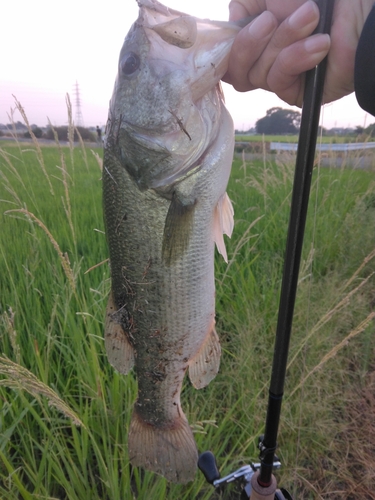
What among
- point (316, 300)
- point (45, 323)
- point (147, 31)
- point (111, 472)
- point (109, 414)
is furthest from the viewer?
point (316, 300)

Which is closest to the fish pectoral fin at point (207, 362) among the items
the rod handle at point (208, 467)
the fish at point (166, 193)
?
the fish at point (166, 193)

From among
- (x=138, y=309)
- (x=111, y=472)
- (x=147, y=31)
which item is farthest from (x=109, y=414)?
(x=147, y=31)

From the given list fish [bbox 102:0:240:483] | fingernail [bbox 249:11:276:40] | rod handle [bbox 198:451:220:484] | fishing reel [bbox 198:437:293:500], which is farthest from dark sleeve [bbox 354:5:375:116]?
rod handle [bbox 198:451:220:484]

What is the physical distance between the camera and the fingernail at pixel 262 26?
1162mm

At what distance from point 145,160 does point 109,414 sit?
133 cm

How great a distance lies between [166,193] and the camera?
132 centimetres

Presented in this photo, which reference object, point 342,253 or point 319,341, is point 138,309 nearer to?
point 319,341

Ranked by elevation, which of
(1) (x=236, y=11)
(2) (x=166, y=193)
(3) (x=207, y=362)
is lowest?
(3) (x=207, y=362)

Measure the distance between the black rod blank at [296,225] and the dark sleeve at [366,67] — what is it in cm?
11

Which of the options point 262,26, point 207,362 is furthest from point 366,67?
point 207,362

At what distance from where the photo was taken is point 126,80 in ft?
4.48

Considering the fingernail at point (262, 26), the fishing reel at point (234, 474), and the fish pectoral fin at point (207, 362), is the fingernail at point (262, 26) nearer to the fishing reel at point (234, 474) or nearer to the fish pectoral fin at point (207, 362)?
the fish pectoral fin at point (207, 362)

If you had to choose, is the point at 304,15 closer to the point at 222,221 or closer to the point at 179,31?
the point at 179,31

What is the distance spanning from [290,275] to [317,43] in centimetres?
72
